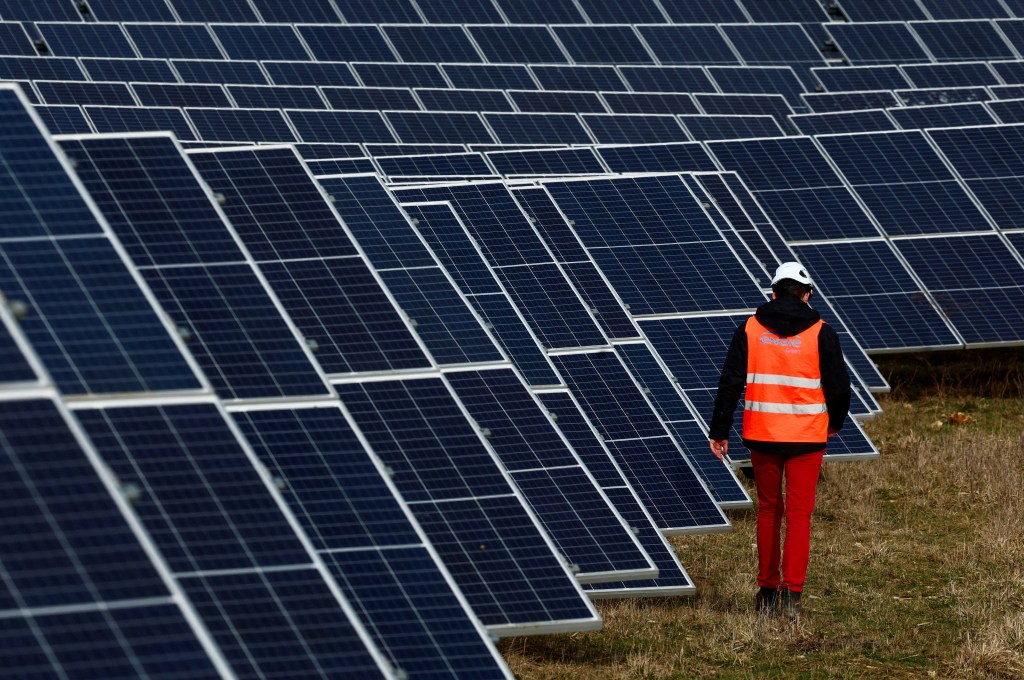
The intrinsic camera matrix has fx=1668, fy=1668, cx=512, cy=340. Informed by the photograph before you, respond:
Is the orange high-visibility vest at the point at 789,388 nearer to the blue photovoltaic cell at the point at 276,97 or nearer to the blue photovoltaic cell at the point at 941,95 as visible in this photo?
the blue photovoltaic cell at the point at 276,97

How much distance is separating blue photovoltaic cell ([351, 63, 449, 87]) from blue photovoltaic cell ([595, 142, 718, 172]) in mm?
11720

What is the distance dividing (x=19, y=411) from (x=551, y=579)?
431 centimetres

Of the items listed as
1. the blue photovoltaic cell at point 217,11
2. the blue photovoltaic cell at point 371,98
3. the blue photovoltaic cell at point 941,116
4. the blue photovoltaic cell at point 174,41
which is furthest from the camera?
the blue photovoltaic cell at point 217,11

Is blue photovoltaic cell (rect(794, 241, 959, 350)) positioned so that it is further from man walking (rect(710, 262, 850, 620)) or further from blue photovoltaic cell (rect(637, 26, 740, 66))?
blue photovoltaic cell (rect(637, 26, 740, 66))

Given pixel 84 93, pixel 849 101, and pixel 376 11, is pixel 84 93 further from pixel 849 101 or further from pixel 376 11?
pixel 376 11

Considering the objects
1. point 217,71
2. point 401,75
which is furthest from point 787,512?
point 401,75

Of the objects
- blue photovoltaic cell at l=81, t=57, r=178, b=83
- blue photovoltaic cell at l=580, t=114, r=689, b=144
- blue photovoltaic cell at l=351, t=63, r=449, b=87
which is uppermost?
blue photovoltaic cell at l=351, t=63, r=449, b=87

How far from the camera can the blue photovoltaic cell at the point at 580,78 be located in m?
32.6

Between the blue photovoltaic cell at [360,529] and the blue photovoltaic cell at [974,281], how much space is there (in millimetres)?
12641

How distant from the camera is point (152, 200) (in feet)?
26.5

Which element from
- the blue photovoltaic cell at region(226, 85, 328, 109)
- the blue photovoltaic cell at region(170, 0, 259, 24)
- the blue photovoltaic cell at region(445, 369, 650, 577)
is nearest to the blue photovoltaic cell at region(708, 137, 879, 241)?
the blue photovoltaic cell at region(226, 85, 328, 109)

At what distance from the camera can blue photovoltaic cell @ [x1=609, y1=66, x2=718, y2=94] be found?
108 ft

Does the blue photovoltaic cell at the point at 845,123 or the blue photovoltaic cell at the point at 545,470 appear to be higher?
the blue photovoltaic cell at the point at 845,123

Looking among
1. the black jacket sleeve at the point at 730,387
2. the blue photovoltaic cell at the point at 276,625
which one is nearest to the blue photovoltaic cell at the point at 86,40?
the black jacket sleeve at the point at 730,387
